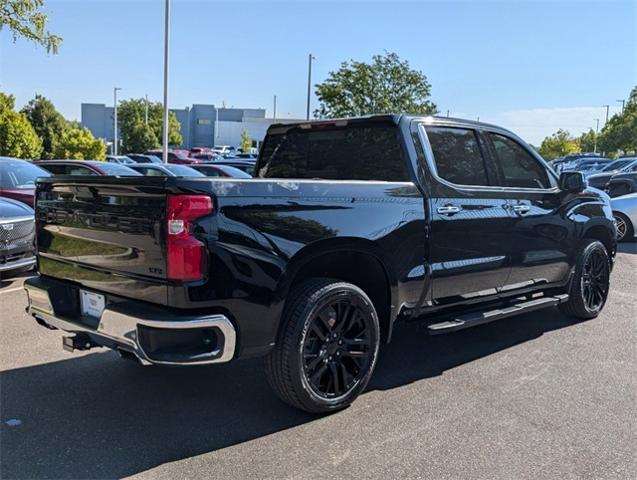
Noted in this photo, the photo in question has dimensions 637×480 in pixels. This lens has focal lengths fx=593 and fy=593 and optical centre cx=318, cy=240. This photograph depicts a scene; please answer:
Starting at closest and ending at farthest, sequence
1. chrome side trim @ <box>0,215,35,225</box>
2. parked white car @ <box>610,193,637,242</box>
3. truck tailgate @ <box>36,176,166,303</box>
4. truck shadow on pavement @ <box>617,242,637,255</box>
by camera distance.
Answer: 1. truck tailgate @ <box>36,176,166,303</box>
2. chrome side trim @ <box>0,215,35,225</box>
3. truck shadow on pavement @ <box>617,242,637,255</box>
4. parked white car @ <box>610,193,637,242</box>

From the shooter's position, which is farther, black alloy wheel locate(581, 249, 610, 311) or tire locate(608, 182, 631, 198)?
tire locate(608, 182, 631, 198)

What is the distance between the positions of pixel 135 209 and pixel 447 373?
2.68 meters

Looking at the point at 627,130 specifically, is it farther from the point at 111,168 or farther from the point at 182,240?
the point at 182,240

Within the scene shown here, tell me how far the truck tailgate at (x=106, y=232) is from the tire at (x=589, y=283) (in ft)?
14.4

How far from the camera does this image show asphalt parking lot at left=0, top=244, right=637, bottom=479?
10.3 feet

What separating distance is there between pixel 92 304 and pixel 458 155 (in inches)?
116

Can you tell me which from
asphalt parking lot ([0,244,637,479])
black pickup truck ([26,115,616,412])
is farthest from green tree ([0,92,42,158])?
black pickup truck ([26,115,616,412])

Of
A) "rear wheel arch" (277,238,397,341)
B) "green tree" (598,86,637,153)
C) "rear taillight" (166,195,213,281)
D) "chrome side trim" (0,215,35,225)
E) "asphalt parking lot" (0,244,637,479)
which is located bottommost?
"asphalt parking lot" (0,244,637,479)

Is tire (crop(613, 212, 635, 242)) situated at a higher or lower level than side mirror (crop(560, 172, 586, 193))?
lower

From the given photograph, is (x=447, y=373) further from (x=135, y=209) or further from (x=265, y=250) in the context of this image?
(x=135, y=209)

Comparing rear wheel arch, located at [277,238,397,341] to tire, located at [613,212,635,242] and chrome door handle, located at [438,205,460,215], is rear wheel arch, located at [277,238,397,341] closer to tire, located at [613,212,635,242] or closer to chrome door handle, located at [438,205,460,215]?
chrome door handle, located at [438,205,460,215]

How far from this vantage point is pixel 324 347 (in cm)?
373

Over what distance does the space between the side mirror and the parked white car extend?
7242mm

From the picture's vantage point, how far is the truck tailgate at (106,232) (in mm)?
3154
